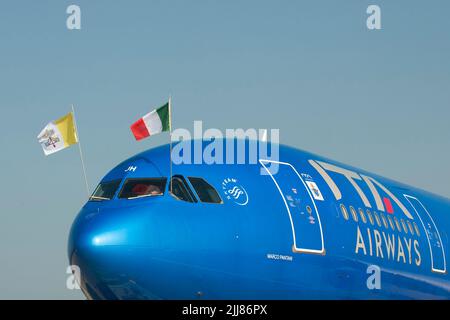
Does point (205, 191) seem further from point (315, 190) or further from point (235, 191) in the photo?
point (315, 190)

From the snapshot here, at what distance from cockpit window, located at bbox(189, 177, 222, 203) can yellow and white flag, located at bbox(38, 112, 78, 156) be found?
3337mm

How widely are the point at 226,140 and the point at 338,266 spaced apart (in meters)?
3.91

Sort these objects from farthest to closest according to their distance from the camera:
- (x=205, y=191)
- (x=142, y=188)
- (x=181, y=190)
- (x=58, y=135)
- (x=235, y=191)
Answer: (x=58, y=135)
(x=235, y=191)
(x=142, y=188)
(x=205, y=191)
(x=181, y=190)

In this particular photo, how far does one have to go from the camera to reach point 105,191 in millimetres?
19172

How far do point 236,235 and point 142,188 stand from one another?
87.4 inches

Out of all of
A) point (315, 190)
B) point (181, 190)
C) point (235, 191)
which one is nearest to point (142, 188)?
point (181, 190)

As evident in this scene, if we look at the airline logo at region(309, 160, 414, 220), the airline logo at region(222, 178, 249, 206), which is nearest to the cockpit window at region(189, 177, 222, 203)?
the airline logo at region(222, 178, 249, 206)

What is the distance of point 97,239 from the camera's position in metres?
16.7

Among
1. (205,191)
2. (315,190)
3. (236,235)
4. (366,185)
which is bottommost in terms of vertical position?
(366,185)

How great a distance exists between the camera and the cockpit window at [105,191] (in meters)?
18.8

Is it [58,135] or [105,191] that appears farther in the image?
[58,135]
